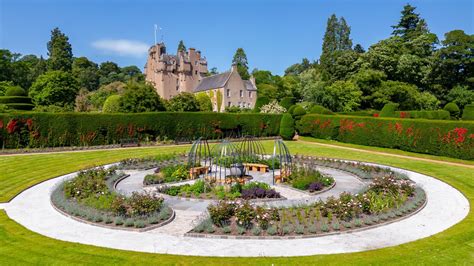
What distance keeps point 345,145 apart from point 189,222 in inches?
954

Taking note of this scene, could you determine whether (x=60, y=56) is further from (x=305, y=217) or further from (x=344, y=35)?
(x=305, y=217)

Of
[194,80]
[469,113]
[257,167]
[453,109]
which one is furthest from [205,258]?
[194,80]

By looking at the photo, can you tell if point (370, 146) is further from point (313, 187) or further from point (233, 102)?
point (233, 102)

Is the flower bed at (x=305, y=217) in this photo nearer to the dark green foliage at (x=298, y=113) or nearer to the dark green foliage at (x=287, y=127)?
the dark green foliage at (x=287, y=127)

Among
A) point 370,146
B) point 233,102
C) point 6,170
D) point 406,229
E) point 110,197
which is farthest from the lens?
point 233,102

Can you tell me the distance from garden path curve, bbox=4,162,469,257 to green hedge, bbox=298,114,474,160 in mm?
12134

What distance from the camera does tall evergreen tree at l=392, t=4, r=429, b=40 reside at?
2462 inches

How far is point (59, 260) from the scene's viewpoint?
716cm

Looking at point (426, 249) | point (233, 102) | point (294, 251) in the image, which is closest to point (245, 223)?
point (294, 251)

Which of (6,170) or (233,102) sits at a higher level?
(233,102)

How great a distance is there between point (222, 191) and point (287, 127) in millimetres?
24187

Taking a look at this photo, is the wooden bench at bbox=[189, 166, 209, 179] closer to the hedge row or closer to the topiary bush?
the hedge row

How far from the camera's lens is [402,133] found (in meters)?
25.6

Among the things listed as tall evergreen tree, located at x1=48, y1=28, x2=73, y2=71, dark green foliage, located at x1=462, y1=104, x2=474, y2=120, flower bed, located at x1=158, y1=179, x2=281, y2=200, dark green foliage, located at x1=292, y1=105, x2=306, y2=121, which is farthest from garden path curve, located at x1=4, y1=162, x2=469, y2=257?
tall evergreen tree, located at x1=48, y1=28, x2=73, y2=71
